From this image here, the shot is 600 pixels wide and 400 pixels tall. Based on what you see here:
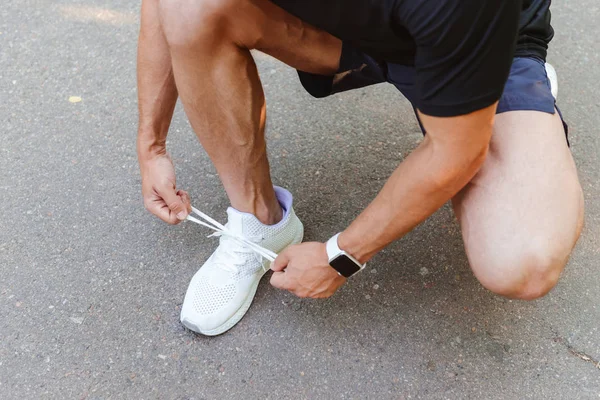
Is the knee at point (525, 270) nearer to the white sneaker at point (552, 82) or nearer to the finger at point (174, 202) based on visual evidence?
the white sneaker at point (552, 82)

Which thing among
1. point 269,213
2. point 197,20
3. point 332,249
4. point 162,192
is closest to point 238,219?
point 269,213

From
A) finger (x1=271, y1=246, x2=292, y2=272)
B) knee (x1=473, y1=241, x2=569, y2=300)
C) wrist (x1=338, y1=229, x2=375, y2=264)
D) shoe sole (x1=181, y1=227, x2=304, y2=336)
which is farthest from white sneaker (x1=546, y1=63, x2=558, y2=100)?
shoe sole (x1=181, y1=227, x2=304, y2=336)

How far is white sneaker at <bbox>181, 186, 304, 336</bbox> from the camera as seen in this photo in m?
1.49

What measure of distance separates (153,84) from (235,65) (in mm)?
235

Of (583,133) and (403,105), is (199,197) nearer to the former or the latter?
(403,105)

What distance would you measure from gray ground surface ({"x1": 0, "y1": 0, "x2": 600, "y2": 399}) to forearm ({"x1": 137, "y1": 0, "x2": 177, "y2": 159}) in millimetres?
336

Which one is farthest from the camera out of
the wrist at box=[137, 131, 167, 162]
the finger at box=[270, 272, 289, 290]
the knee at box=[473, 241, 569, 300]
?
the wrist at box=[137, 131, 167, 162]

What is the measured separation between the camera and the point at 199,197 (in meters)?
1.81

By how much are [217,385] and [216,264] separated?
0.96ft

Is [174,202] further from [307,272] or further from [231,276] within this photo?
[307,272]

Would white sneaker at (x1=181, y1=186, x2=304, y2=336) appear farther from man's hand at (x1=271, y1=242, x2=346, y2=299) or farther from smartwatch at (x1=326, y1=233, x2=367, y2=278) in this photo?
smartwatch at (x1=326, y1=233, x2=367, y2=278)

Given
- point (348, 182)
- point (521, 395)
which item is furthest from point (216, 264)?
point (521, 395)

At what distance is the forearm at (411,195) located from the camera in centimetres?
111

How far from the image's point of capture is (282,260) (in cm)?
137
